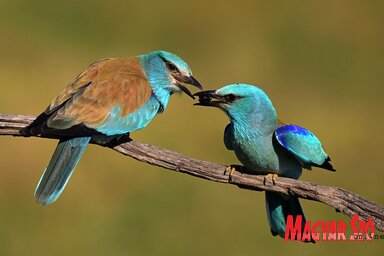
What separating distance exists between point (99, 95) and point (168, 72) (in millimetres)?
564

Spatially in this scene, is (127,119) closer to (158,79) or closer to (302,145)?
(158,79)

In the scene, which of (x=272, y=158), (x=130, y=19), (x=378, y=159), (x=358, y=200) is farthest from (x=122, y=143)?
(x=130, y=19)

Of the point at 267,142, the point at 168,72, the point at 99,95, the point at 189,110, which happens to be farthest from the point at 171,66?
the point at 189,110

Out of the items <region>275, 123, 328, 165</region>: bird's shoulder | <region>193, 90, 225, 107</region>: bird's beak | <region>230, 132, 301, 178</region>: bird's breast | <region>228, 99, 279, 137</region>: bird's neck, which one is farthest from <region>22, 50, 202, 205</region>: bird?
<region>275, 123, 328, 165</region>: bird's shoulder

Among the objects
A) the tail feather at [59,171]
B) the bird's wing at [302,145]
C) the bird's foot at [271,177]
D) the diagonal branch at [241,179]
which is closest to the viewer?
the diagonal branch at [241,179]

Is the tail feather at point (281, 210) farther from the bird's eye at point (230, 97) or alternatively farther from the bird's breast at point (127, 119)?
the bird's breast at point (127, 119)

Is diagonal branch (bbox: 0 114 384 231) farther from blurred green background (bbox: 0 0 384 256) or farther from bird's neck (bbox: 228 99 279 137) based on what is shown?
blurred green background (bbox: 0 0 384 256)

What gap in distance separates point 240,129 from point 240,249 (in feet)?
5.26

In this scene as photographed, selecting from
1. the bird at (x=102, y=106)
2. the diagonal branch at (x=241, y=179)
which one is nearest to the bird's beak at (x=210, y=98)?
the bird at (x=102, y=106)

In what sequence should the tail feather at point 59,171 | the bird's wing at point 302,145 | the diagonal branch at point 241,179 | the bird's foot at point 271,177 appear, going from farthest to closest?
the bird's wing at point 302,145 → the tail feather at point 59,171 → the bird's foot at point 271,177 → the diagonal branch at point 241,179

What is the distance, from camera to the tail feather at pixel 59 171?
5.66 metres

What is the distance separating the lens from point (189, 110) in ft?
29.8

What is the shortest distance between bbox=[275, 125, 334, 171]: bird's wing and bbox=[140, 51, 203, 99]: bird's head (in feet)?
2.21

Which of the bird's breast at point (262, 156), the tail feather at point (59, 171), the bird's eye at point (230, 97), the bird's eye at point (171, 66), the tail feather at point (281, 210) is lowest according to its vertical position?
the tail feather at point (59, 171)
